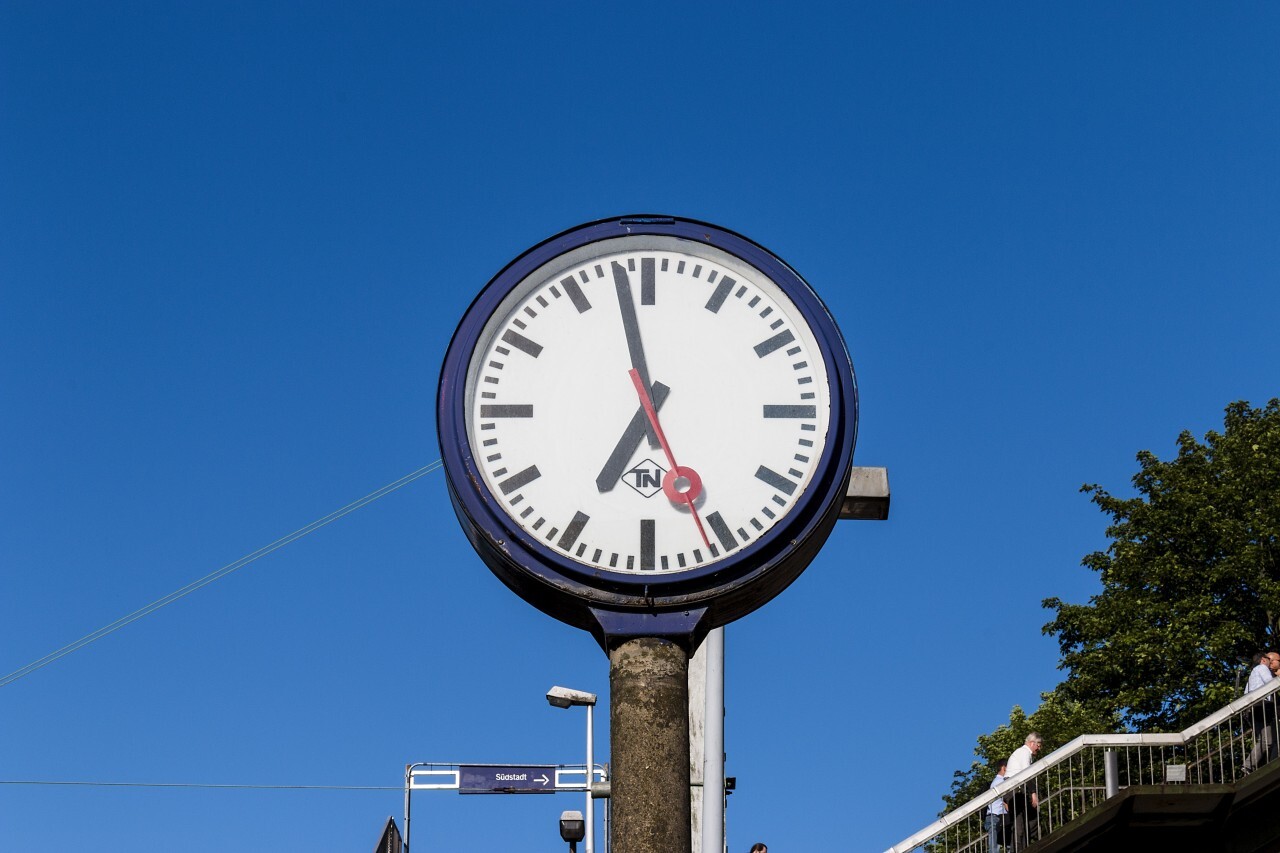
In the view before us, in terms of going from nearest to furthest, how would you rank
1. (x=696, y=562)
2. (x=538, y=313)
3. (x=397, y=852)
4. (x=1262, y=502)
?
(x=696, y=562)
(x=538, y=313)
(x=397, y=852)
(x=1262, y=502)

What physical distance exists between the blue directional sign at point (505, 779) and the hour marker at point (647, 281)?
92.3 feet

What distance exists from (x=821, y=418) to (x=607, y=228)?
92cm

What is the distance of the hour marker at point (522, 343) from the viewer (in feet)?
19.4

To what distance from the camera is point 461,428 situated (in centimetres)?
571

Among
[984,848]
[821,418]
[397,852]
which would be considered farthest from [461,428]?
[984,848]

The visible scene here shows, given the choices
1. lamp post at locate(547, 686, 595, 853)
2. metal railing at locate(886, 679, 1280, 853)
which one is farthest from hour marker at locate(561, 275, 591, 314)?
lamp post at locate(547, 686, 595, 853)

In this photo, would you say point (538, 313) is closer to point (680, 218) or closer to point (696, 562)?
point (680, 218)

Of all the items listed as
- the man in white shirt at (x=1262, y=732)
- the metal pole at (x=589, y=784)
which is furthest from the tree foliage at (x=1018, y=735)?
the man in white shirt at (x=1262, y=732)

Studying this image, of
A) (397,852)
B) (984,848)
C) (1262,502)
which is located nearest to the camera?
(397,852)

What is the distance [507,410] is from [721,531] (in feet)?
2.50

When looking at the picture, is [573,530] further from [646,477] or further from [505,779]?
[505,779]

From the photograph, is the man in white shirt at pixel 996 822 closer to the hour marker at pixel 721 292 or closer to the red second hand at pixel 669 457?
the hour marker at pixel 721 292

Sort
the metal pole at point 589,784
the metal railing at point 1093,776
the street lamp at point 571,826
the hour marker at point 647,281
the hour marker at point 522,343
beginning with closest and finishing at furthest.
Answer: the hour marker at point 522,343 < the hour marker at point 647,281 < the metal railing at point 1093,776 < the street lamp at point 571,826 < the metal pole at point 589,784

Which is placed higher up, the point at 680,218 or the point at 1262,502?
the point at 1262,502
